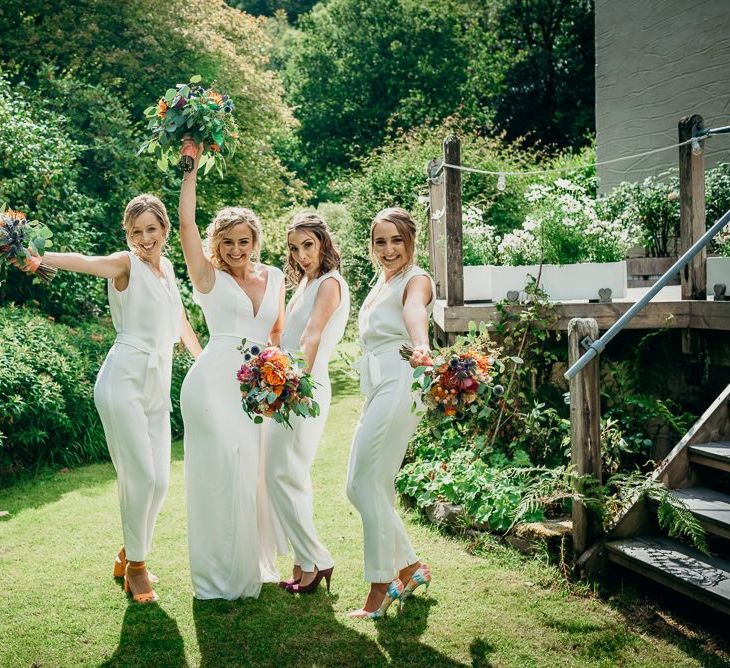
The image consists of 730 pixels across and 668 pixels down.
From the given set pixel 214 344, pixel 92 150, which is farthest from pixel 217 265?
pixel 92 150

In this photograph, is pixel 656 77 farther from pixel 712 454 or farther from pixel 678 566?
pixel 678 566

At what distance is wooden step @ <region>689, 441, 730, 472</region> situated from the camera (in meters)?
4.89

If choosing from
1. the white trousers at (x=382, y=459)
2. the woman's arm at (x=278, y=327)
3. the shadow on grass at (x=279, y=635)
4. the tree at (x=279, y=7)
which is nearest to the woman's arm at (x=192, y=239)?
the woman's arm at (x=278, y=327)

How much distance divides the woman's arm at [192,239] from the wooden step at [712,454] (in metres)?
3.19

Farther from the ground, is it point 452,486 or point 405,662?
point 452,486

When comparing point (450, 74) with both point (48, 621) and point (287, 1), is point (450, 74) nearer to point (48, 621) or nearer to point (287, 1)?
point (287, 1)

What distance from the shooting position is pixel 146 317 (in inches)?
192

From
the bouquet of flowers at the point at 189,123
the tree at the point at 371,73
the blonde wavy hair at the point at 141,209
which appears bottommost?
the blonde wavy hair at the point at 141,209

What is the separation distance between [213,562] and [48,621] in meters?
0.96

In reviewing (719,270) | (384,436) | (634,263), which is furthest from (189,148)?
(634,263)

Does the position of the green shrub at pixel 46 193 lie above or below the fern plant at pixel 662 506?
above

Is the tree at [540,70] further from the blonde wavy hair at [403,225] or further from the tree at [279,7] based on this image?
the blonde wavy hair at [403,225]

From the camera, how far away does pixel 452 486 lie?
5.95 metres

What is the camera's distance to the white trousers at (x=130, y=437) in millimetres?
4742
